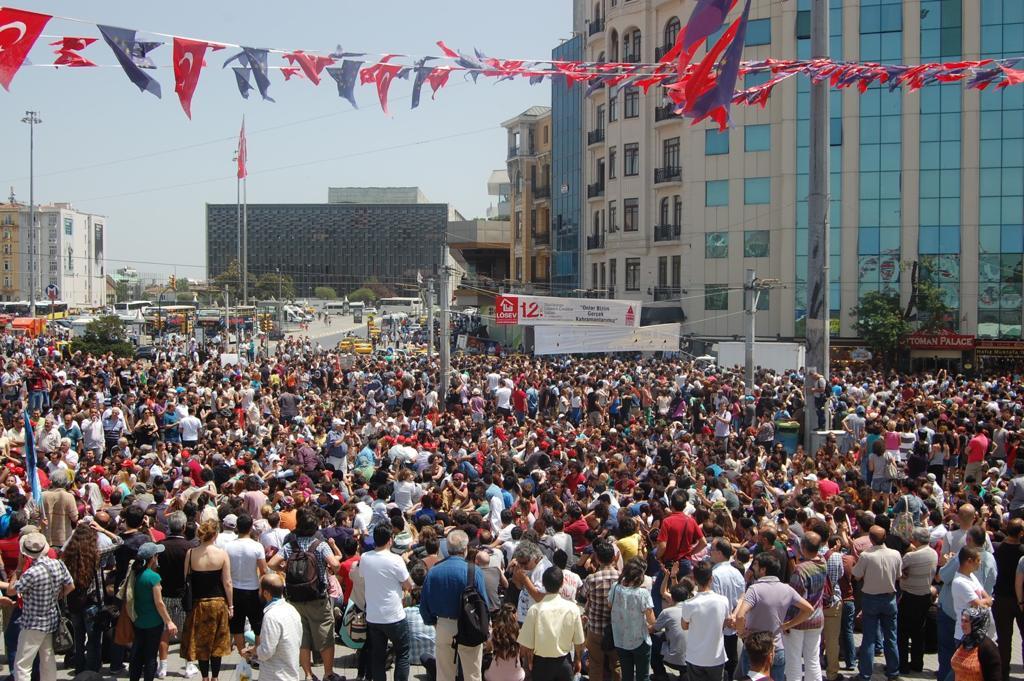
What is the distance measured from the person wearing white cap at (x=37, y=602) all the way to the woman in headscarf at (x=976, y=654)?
21.6ft

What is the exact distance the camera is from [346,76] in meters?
11.6

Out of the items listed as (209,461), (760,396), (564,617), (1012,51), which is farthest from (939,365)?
(564,617)

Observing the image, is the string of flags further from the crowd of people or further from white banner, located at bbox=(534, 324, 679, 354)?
white banner, located at bbox=(534, 324, 679, 354)

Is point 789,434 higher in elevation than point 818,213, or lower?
lower

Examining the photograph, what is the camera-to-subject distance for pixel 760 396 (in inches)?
903

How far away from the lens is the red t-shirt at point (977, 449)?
1539cm

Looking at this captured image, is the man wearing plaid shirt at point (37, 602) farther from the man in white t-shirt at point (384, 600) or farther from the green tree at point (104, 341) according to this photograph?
the green tree at point (104, 341)

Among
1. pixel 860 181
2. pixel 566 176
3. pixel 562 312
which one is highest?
pixel 566 176

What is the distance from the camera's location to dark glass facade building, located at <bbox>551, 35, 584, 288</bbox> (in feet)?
185

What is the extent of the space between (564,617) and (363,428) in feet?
45.9

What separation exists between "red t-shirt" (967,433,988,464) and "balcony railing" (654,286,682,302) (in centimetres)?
3179

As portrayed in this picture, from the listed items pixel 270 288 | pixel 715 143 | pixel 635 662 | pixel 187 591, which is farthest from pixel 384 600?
pixel 270 288

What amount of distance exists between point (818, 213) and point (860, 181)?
29.6m

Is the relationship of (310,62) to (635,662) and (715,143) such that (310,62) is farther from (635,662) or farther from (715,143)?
(715,143)
